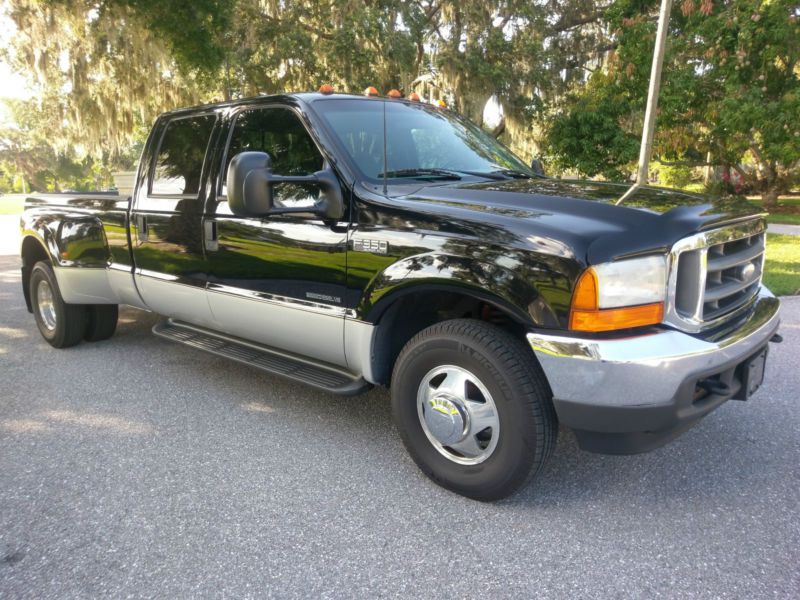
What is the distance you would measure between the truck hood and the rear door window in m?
1.70

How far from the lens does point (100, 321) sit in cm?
568

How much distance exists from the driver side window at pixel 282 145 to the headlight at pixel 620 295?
159 centimetres

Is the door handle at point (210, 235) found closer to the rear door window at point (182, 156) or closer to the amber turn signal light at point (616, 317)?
the rear door window at point (182, 156)

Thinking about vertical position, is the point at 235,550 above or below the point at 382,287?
below

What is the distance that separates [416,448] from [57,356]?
379cm

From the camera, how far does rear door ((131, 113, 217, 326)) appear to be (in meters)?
4.16

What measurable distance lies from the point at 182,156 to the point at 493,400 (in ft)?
9.57

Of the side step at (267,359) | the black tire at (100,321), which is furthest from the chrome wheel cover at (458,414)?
the black tire at (100,321)

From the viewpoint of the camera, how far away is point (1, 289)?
346 inches

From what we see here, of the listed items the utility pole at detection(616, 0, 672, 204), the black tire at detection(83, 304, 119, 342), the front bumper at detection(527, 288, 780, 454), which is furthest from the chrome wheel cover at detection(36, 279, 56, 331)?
the utility pole at detection(616, 0, 672, 204)

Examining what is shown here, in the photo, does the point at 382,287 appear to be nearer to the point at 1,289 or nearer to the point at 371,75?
the point at 1,289

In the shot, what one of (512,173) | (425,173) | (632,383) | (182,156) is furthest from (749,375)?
(182,156)

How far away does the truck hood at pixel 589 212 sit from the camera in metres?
2.51

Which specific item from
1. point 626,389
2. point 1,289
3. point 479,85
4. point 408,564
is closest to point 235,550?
point 408,564
